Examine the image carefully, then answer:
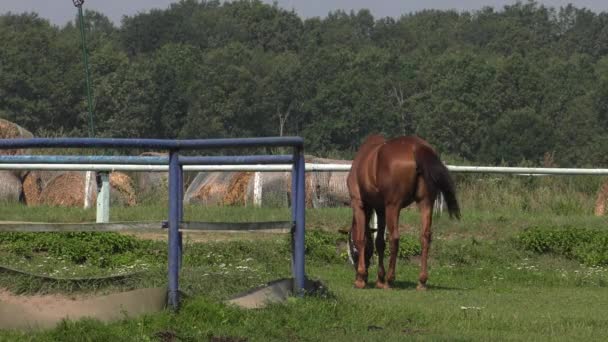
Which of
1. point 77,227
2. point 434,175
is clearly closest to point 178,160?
point 77,227

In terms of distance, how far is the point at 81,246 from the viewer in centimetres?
1748

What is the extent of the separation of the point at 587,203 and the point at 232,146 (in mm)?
15081

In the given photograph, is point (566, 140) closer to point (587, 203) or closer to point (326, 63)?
point (326, 63)

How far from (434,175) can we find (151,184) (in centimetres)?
1330

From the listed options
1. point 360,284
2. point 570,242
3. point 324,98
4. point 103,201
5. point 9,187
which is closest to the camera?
point 360,284

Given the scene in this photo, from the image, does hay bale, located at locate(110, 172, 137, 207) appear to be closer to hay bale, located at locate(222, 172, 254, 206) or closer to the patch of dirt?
hay bale, located at locate(222, 172, 254, 206)

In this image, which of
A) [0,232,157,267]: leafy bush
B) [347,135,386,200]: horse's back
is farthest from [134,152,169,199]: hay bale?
[347,135,386,200]: horse's back

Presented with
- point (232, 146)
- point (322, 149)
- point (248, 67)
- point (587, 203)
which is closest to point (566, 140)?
point (322, 149)

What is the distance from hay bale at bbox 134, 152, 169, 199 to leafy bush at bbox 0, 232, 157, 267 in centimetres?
778

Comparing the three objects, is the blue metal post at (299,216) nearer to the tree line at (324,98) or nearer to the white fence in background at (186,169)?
the white fence in background at (186,169)

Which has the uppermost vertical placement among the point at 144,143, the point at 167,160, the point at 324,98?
the point at 144,143

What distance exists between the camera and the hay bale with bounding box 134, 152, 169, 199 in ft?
87.0

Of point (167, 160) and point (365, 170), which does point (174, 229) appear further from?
point (365, 170)

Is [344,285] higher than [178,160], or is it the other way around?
[178,160]
